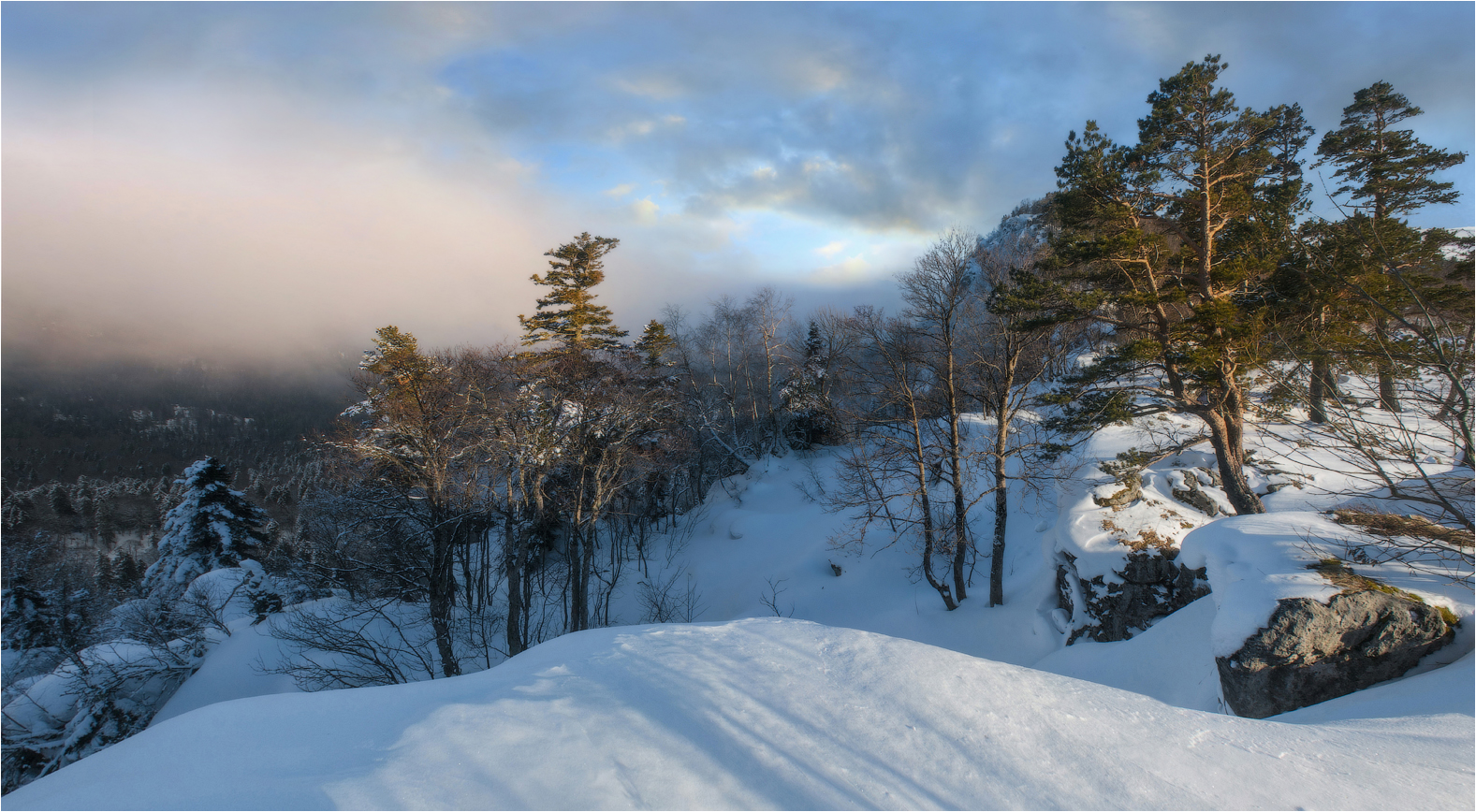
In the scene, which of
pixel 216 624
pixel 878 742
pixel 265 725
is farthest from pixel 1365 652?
pixel 216 624

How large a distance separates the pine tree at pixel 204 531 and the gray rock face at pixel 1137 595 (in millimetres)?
31096

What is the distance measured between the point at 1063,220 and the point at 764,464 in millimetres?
18973

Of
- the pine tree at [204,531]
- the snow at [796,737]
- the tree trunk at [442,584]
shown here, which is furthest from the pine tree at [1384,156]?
the pine tree at [204,531]

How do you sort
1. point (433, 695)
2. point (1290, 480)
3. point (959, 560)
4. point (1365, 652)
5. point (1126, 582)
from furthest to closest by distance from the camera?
point (959, 560)
point (1290, 480)
point (1126, 582)
point (1365, 652)
point (433, 695)

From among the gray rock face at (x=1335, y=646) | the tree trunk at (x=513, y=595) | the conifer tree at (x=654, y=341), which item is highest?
the conifer tree at (x=654, y=341)

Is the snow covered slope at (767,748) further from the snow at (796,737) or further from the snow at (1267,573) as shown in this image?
the snow at (1267,573)

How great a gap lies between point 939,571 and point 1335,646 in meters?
9.92

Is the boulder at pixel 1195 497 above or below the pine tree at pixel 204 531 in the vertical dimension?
above

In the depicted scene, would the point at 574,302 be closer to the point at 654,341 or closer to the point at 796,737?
the point at 654,341

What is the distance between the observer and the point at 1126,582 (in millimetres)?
10453

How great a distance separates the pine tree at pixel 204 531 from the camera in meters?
22.5

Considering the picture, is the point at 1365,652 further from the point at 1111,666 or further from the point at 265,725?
the point at 265,725

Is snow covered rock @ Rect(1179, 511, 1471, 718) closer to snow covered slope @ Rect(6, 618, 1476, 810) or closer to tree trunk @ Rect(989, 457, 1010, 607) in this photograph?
snow covered slope @ Rect(6, 618, 1476, 810)

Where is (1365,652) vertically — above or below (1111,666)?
above
